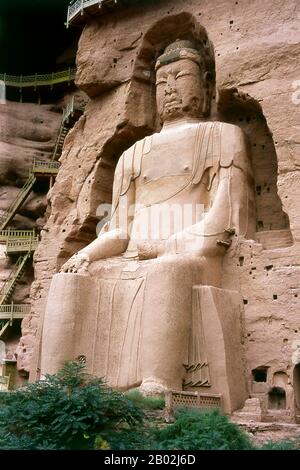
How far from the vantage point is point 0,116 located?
673 inches

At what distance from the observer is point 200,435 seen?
5.60m

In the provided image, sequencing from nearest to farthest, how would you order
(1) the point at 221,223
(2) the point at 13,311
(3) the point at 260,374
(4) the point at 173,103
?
(3) the point at 260,374 < (1) the point at 221,223 < (4) the point at 173,103 < (2) the point at 13,311

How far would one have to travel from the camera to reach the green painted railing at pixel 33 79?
60.5 feet

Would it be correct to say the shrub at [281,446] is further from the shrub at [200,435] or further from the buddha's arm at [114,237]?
the buddha's arm at [114,237]

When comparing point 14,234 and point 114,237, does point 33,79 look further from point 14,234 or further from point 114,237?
point 114,237

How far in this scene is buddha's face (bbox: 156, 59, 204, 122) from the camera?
9.87 meters

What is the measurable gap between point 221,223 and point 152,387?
2.27 m

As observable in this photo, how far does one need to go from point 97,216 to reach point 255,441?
5291mm

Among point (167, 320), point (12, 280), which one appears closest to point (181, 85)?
point (167, 320)

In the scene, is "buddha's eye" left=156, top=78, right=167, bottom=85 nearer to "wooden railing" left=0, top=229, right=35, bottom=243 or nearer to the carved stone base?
the carved stone base

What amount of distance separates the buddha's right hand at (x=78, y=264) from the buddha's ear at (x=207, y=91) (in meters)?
2.77

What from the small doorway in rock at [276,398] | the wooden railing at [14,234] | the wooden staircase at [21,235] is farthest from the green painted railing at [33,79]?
the small doorway in rock at [276,398]

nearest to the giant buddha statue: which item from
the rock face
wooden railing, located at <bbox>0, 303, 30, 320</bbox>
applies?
the rock face

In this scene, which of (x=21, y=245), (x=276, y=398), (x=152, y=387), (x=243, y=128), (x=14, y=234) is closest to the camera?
(x=152, y=387)
